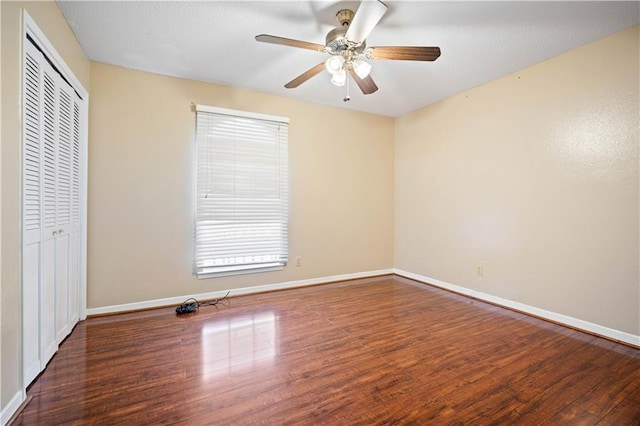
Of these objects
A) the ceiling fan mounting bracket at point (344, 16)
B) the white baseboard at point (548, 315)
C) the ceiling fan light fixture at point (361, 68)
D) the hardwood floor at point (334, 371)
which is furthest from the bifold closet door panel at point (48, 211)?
the white baseboard at point (548, 315)

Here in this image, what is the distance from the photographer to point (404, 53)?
6.84 ft

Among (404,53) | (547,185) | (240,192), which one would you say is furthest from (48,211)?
(547,185)

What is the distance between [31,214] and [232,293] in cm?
214

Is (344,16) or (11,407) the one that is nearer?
(11,407)

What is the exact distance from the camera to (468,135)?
3.62 m

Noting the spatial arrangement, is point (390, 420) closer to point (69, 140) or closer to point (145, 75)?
point (69, 140)

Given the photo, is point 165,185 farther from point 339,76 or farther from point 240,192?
point 339,76

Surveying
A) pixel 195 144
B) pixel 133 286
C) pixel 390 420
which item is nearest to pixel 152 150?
pixel 195 144

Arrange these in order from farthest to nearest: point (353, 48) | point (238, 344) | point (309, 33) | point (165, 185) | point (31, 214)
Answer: point (165, 185), point (309, 33), point (238, 344), point (353, 48), point (31, 214)

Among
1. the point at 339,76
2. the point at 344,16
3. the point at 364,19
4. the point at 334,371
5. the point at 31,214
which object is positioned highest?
the point at 344,16

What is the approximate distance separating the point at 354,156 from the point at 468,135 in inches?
61.9

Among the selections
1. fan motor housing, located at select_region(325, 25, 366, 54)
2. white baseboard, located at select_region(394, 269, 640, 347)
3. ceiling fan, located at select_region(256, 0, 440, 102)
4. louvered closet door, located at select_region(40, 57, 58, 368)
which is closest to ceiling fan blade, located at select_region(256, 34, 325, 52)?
ceiling fan, located at select_region(256, 0, 440, 102)

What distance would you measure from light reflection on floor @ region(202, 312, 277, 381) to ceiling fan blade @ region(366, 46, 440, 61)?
7.89 feet

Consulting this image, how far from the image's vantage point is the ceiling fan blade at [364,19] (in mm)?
1703
